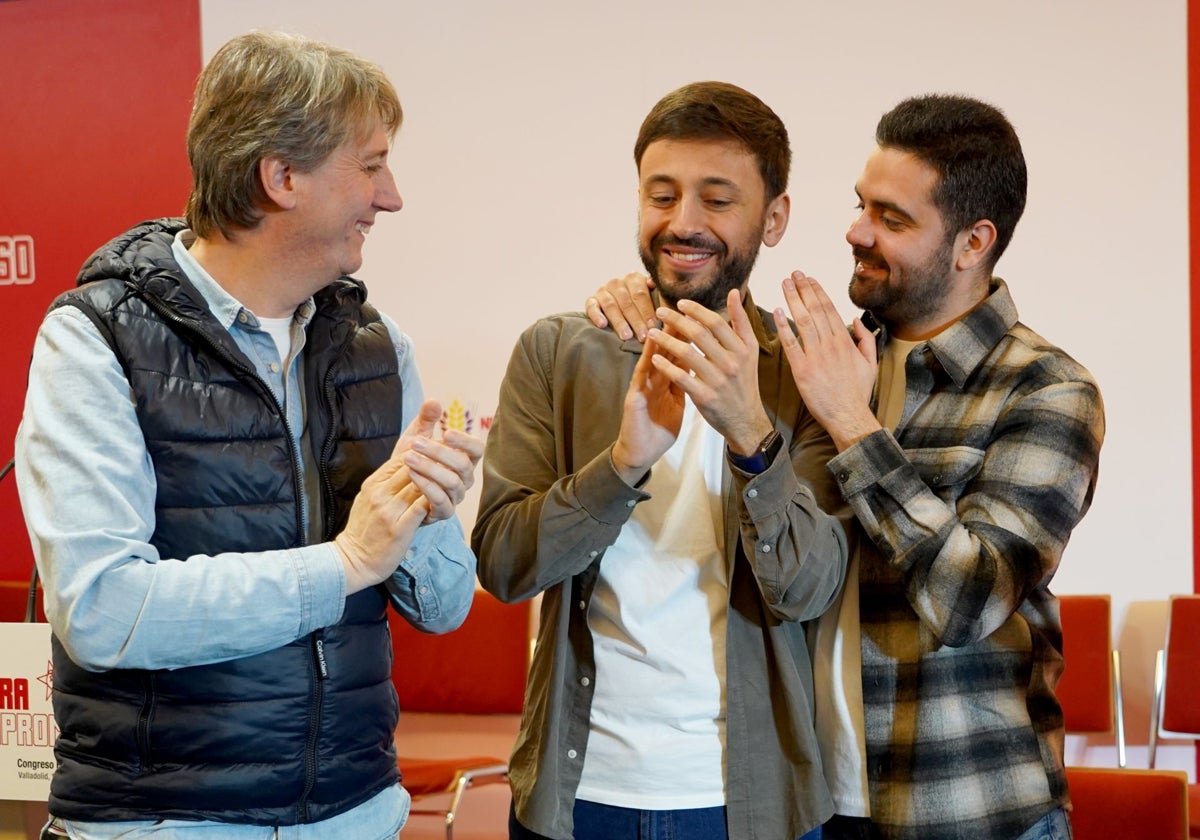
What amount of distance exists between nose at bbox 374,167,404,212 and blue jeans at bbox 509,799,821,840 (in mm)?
931

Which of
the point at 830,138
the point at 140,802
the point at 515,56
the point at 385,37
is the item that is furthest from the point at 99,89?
the point at 140,802

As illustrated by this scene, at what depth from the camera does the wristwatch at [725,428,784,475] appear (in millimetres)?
1797

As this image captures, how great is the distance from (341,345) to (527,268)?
284 centimetres

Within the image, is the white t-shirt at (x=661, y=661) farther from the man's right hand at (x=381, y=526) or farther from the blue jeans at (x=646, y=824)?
the man's right hand at (x=381, y=526)

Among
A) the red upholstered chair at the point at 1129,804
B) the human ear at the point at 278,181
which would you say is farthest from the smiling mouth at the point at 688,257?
the red upholstered chair at the point at 1129,804

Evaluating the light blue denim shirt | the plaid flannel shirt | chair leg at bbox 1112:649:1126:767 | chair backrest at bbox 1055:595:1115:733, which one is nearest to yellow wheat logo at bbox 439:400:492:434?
chair backrest at bbox 1055:595:1115:733

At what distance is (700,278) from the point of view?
2.03m

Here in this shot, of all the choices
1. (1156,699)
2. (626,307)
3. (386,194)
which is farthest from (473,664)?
(386,194)

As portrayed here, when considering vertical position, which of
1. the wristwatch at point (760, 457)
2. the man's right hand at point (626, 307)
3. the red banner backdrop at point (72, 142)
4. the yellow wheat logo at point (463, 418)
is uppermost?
the red banner backdrop at point (72, 142)

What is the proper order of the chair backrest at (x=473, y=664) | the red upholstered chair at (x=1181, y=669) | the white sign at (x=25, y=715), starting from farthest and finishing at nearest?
the chair backrest at (x=473, y=664) < the red upholstered chair at (x=1181, y=669) < the white sign at (x=25, y=715)

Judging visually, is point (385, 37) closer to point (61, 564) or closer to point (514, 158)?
point (514, 158)

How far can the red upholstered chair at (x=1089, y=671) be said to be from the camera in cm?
380

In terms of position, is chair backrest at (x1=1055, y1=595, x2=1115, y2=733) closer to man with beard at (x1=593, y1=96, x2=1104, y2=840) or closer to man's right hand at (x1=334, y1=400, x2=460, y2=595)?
man with beard at (x1=593, y1=96, x2=1104, y2=840)

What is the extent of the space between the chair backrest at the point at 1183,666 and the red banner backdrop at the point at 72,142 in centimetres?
393
